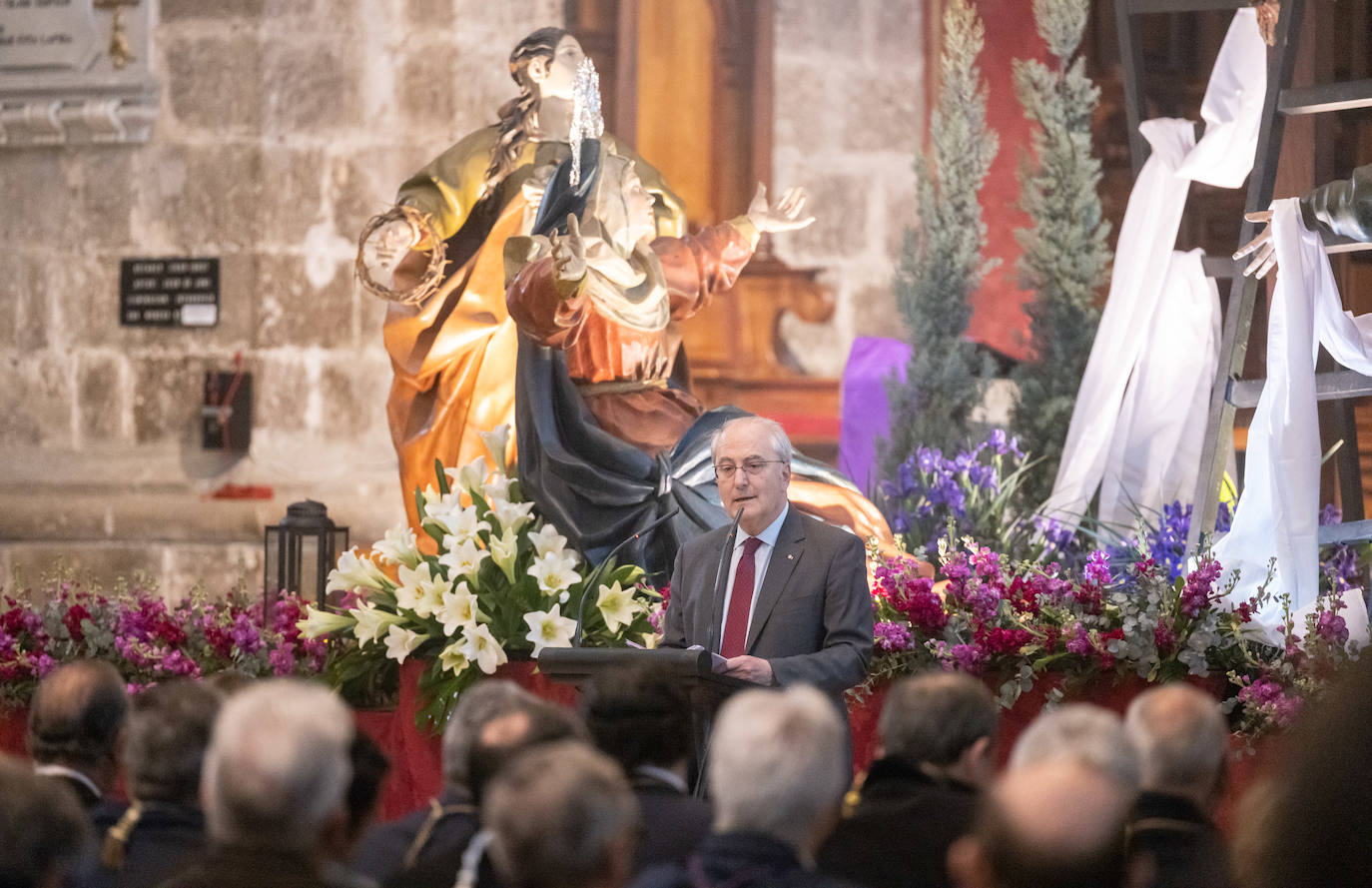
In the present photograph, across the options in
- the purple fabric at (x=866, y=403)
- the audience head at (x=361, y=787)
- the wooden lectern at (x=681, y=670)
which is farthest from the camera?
the purple fabric at (x=866, y=403)

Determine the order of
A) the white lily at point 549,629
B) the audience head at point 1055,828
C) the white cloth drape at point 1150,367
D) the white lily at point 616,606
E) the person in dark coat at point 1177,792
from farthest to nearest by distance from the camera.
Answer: the white cloth drape at point 1150,367 < the white lily at point 616,606 < the white lily at point 549,629 < the person in dark coat at point 1177,792 < the audience head at point 1055,828

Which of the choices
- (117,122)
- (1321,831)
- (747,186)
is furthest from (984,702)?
(117,122)

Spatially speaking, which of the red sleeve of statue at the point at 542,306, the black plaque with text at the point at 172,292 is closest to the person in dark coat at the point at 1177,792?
the red sleeve of statue at the point at 542,306

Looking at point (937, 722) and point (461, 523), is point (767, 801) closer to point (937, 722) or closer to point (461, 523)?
point (937, 722)

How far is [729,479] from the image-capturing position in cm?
412

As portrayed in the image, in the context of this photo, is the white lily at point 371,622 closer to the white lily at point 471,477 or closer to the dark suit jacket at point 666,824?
the white lily at point 471,477

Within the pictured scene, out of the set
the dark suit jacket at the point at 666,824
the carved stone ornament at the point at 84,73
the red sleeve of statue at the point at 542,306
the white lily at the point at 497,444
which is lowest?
the dark suit jacket at the point at 666,824

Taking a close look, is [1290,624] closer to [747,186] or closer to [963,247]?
[963,247]

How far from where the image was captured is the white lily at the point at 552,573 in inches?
198

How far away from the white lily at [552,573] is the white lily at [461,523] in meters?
0.22

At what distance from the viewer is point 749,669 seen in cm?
368

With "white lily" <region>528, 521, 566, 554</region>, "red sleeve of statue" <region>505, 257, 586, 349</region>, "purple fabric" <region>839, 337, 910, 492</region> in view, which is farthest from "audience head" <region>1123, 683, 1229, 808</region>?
"purple fabric" <region>839, 337, 910, 492</region>

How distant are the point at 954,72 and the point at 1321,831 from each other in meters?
6.51

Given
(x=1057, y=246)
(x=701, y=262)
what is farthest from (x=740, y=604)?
(x=1057, y=246)
